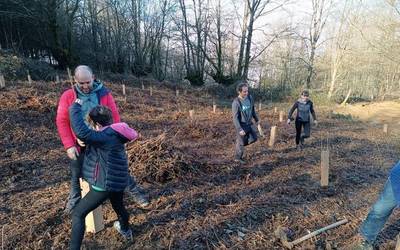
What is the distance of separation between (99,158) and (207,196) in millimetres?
2250

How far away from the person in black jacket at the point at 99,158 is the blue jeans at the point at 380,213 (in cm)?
257

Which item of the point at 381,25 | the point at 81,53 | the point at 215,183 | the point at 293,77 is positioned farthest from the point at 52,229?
the point at 293,77

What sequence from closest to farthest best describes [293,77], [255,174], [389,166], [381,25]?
[255,174] → [389,166] → [381,25] → [293,77]

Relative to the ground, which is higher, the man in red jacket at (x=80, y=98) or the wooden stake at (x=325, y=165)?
the man in red jacket at (x=80, y=98)

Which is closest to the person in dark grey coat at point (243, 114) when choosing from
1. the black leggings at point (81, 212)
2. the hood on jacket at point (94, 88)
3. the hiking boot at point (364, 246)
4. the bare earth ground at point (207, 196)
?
the bare earth ground at point (207, 196)

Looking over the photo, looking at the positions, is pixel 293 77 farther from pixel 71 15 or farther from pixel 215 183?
pixel 215 183

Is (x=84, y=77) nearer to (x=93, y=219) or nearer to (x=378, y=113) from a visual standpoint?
A: (x=93, y=219)

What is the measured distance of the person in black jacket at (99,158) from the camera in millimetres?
2648

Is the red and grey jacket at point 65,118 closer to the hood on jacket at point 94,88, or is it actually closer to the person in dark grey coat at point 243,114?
the hood on jacket at point 94,88

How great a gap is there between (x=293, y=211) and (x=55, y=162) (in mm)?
4448

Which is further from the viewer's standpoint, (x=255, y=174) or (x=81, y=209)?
(x=255, y=174)

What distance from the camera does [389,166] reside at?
7.25 m

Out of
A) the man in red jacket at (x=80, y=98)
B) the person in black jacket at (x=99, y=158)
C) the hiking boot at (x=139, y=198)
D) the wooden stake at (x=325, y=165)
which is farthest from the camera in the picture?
the wooden stake at (x=325, y=165)

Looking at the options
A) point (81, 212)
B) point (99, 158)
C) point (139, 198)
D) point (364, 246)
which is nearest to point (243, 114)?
point (139, 198)
